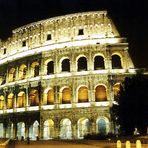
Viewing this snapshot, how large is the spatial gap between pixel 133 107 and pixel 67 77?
7.77 metres

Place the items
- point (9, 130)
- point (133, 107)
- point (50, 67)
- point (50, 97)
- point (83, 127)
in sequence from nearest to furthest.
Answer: point (133, 107) → point (83, 127) → point (50, 97) → point (50, 67) → point (9, 130)

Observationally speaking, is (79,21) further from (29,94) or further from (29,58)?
(29,94)

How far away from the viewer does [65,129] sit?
28453mm

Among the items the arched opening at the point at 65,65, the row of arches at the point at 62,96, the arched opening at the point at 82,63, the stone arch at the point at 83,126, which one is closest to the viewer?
the stone arch at the point at 83,126

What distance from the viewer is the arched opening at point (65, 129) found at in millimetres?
28031

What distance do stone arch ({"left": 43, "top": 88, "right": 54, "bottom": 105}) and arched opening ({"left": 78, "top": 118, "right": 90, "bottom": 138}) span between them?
11.7ft

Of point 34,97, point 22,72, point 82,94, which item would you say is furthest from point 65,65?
point 22,72

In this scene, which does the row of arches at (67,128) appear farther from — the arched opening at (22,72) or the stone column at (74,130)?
the arched opening at (22,72)

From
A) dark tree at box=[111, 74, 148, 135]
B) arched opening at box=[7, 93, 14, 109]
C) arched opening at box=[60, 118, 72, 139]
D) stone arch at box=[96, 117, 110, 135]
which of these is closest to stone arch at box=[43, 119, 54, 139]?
arched opening at box=[60, 118, 72, 139]

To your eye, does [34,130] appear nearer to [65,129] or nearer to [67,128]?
[65,129]

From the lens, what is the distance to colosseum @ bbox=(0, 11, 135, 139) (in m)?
27.7

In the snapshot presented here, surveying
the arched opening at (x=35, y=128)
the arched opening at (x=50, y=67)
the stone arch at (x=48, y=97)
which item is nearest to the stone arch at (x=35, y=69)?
the arched opening at (x=50, y=67)

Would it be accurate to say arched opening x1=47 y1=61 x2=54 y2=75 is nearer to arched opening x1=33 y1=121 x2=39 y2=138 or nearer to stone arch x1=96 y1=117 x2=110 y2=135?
arched opening x1=33 y1=121 x2=39 y2=138

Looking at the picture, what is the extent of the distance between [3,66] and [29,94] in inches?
232
